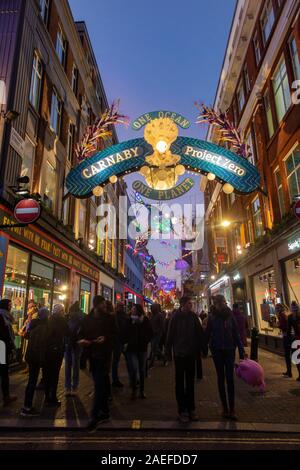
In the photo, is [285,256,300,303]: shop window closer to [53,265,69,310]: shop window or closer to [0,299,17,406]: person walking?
[53,265,69,310]: shop window

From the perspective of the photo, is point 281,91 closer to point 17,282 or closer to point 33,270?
point 33,270

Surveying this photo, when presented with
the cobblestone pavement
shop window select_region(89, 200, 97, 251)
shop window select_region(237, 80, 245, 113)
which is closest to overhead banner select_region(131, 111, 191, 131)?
the cobblestone pavement

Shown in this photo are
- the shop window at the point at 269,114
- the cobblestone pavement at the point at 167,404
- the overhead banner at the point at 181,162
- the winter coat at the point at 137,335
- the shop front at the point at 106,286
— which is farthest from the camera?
the shop front at the point at 106,286

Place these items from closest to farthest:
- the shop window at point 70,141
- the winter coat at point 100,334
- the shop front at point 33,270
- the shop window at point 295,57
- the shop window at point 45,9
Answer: the winter coat at point 100,334
the shop front at point 33,270
the shop window at point 295,57
the shop window at point 45,9
the shop window at point 70,141

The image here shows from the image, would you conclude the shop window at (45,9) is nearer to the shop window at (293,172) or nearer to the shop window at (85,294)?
the shop window at (293,172)

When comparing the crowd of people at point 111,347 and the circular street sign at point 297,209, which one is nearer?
the crowd of people at point 111,347

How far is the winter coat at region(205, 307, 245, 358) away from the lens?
18.6ft

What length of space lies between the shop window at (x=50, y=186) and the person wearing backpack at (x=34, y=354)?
8654 millimetres

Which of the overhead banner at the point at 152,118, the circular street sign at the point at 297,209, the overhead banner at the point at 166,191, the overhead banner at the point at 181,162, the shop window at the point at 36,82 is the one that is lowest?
the circular street sign at the point at 297,209

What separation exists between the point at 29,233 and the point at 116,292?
2101 cm

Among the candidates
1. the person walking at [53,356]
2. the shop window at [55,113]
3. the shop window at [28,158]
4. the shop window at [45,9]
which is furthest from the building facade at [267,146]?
the shop window at [45,9]

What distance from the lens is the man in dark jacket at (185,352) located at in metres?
5.41

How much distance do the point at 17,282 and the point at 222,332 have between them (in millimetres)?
7405
